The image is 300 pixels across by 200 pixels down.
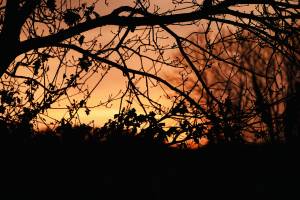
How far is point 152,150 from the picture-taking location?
5562 mm

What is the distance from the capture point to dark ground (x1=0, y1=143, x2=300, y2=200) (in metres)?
5.93

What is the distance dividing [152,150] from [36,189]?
1908 mm

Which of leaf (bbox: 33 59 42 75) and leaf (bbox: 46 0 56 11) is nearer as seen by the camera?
leaf (bbox: 46 0 56 11)

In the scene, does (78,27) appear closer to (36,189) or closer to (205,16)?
(205,16)

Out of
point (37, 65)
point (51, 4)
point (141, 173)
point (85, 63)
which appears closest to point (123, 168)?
point (141, 173)

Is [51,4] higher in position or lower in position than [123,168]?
higher

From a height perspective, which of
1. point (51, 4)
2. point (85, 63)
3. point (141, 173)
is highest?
point (51, 4)

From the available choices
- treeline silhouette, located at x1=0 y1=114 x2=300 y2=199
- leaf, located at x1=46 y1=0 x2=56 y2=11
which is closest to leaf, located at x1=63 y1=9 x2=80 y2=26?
leaf, located at x1=46 y1=0 x2=56 y2=11

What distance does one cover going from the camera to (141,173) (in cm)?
652

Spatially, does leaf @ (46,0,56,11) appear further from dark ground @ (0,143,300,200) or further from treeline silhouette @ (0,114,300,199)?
dark ground @ (0,143,300,200)

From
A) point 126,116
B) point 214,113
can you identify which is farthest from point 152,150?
point 214,113

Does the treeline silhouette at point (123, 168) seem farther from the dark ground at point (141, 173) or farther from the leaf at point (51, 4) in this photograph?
the leaf at point (51, 4)

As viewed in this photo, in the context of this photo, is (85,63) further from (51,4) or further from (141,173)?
(141,173)

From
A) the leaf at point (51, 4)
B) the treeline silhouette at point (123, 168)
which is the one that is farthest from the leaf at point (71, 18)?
the treeline silhouette at point (123, 168)
